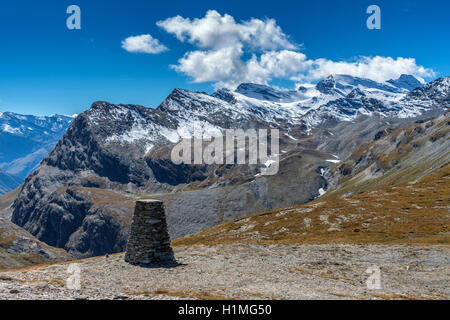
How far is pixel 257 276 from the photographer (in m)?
30.0

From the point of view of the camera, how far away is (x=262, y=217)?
88.6 meters

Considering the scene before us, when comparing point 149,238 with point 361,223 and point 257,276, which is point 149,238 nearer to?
point 257,276

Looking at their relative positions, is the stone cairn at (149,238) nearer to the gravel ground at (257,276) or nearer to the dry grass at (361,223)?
the gravel ground at (257,276)

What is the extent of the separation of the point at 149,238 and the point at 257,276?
421 inches

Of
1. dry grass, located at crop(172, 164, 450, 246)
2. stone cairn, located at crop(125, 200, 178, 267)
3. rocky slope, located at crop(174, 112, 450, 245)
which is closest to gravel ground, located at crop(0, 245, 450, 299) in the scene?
stone cairn, located at crop(125, 200, 178, 267)

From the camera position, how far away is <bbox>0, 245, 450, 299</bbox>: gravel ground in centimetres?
2225

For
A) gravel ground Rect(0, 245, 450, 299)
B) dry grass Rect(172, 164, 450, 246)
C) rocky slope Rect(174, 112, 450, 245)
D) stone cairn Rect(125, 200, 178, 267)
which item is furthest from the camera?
rocky slope Rect(174, 112, 450, 245)

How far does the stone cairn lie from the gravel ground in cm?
133

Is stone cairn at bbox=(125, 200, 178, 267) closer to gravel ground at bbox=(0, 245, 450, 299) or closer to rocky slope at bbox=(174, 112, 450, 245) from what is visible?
gravel ground at bbox=(0, 245, 450, 299)

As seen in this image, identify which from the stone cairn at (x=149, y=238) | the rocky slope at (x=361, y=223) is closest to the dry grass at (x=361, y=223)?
the rocky slope at (x=361, y=223)

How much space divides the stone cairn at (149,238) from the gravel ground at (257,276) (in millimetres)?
1328

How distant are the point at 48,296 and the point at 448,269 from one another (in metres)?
35.9
